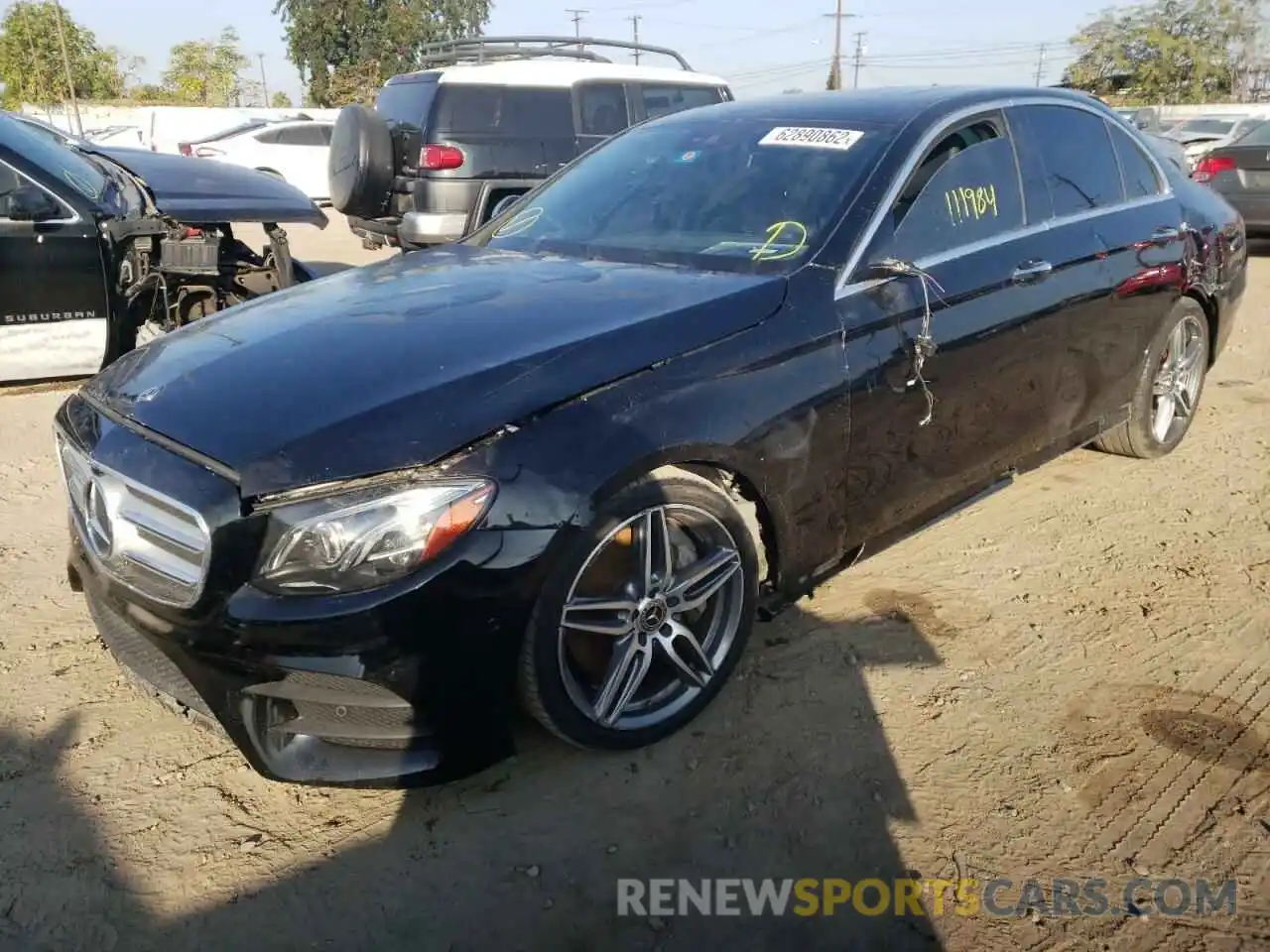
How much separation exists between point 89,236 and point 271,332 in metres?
3.53

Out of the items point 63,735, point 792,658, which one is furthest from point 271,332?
point 792,658

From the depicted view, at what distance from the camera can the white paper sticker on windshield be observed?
335 cm

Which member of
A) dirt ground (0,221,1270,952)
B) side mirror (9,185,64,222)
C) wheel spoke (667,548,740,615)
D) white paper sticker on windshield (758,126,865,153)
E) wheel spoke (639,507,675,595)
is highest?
white paper sticker on windshield (758,126,865,153)

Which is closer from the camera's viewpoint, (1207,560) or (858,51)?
(1207,560)

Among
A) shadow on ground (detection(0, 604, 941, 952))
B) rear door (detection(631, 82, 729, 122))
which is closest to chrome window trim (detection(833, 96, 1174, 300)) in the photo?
shadow on ground (detection(0, 604, 941, 952))

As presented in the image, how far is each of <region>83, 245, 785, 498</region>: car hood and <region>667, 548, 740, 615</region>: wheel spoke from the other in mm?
573

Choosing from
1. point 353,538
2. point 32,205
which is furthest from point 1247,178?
point 353,538

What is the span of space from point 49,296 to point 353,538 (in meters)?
4.41

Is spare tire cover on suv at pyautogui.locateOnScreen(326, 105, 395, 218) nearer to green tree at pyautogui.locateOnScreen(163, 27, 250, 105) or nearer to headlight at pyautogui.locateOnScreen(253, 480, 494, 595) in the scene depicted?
headlight at pyautogui.locateOnScreen(253, 480, 494, 595)

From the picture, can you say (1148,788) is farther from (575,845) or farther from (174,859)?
(174,859)

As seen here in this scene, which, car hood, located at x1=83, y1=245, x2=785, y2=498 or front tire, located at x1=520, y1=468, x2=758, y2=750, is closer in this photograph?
car hood, located at x1=83, y1=245, x2=785, y2=498

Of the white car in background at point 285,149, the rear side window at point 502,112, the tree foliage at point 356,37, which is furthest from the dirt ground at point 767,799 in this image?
the tree foliage at point 356,37

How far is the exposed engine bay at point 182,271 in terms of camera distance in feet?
19.1

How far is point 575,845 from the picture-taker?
2.43m
